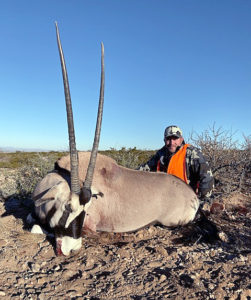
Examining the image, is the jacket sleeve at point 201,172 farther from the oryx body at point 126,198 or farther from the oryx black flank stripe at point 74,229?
the oryx black flank stripe at point 74,229

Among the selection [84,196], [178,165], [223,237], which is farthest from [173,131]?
[84,196]

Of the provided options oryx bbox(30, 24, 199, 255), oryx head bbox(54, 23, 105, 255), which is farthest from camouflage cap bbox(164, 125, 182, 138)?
oryx head bbox(54, 23, 105, 255)

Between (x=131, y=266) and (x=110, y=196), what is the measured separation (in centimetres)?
121

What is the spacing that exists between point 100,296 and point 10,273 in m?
0.98

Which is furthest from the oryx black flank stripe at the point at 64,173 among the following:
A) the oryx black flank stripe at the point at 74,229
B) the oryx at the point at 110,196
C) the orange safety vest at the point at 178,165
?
the orange safety vest at the point at 178,165

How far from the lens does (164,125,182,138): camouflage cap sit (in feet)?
17.0

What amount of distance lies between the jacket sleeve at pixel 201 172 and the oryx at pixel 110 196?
0.68m

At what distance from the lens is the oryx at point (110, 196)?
11.1 feet

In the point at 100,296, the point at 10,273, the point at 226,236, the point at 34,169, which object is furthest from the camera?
the point at 34,169

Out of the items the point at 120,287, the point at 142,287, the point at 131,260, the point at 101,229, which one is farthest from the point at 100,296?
the point at 101,229

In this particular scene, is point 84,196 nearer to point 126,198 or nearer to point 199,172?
point 126,198

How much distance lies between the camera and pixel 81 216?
319 cm

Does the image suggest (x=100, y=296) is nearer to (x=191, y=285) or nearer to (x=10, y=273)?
(x=191, y=285)

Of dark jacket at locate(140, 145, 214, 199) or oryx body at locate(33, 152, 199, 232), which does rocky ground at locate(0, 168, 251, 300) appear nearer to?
oryx body at locate(33, 152, 199, 232)
